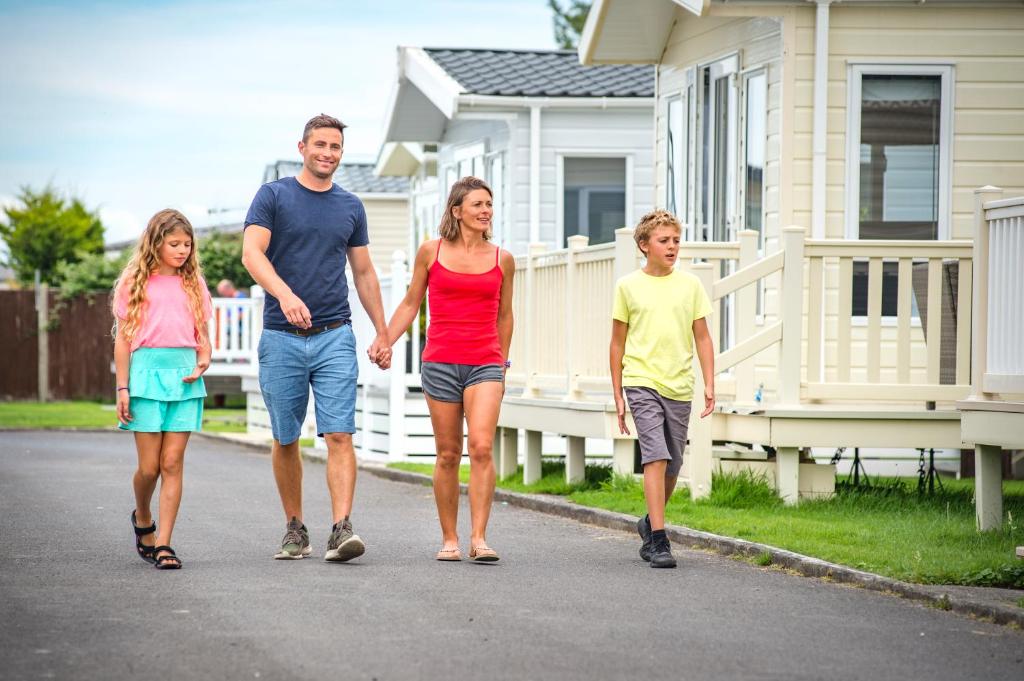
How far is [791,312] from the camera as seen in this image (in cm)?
1062

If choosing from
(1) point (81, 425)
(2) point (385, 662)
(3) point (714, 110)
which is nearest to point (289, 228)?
Result: (2) point (385, 662)

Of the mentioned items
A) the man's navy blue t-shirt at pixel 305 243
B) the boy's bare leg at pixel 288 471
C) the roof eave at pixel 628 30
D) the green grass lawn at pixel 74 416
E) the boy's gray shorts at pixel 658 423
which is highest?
the roof eave at pixel 628 30

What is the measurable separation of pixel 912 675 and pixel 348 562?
3572 millimetres

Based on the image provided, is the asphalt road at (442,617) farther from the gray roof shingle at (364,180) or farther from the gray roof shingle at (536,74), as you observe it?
the gray roof shingle at (364,180)

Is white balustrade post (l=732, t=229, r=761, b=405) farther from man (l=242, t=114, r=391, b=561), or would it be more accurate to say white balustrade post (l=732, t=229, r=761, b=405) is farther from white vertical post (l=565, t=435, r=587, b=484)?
man (l=242, t=114, r=391, b=561)

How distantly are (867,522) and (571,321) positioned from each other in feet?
10.6

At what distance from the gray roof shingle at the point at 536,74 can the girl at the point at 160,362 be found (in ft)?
40.8

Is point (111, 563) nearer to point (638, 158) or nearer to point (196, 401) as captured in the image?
point (196, 401)

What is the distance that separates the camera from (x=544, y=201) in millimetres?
21172

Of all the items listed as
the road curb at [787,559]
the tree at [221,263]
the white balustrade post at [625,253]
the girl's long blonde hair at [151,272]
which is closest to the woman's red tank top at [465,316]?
the girl's long blonde hair at [151,272]

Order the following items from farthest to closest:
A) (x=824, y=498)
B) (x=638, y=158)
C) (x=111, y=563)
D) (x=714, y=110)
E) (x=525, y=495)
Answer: (x=638, y=158) < (x=714, y=110) < (x=525, y=495) < (x=824, y=498) < (x=111, y=563)

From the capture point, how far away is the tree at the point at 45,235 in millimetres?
47250

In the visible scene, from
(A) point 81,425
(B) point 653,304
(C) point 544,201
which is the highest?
(C) point 544,201

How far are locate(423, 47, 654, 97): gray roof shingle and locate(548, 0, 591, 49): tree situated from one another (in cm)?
3849
